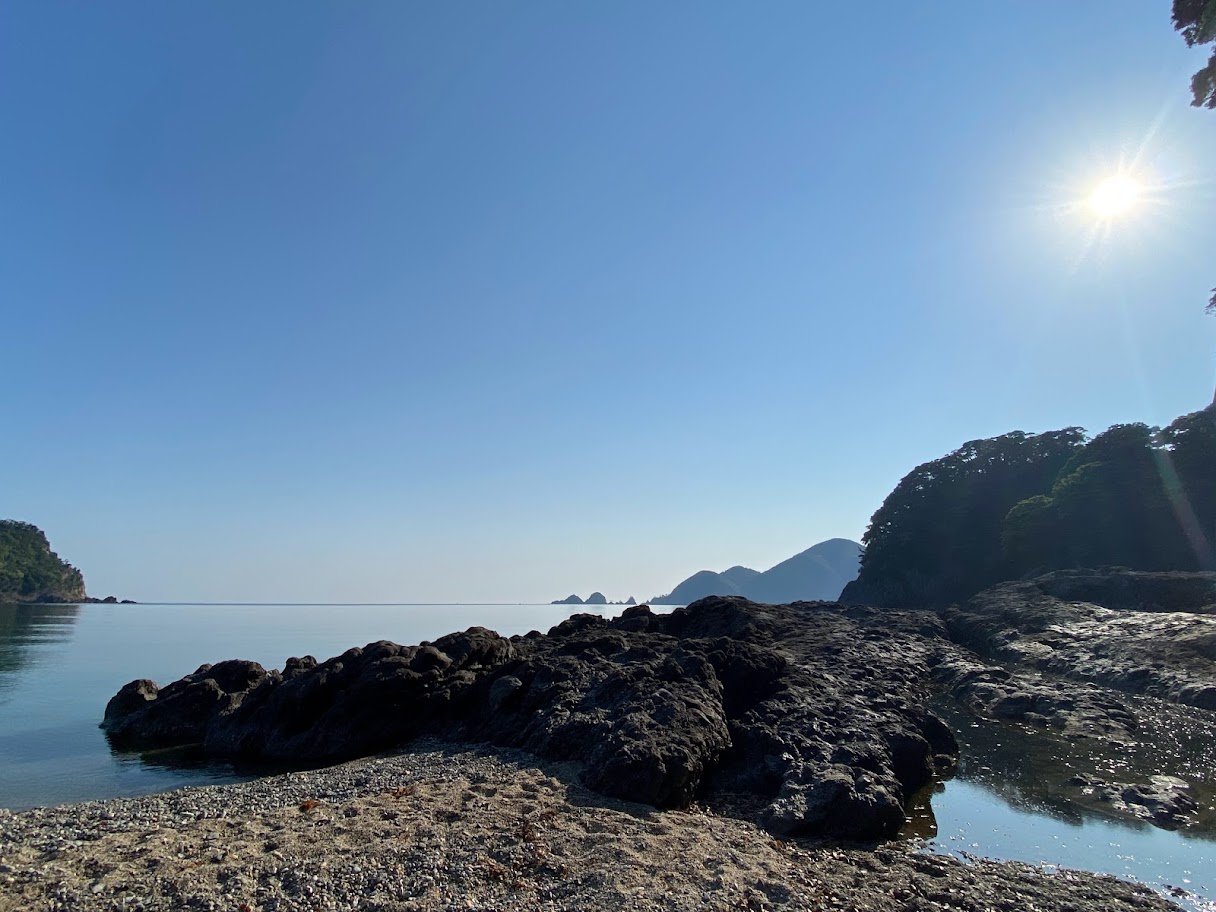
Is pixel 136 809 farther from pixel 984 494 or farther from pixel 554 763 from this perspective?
Result: pixel 984 494

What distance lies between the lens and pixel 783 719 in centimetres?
1675

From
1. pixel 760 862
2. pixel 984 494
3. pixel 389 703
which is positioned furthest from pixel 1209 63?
pixel 984 494

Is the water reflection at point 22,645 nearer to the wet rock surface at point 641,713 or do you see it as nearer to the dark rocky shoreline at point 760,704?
the wet rock surface at point 641,713

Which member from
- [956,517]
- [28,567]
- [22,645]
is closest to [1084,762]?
[956,517]

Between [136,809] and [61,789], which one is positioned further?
[61,789]

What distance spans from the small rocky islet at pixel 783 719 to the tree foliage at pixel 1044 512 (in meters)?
22.4

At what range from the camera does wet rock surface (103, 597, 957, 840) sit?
13391 millimetres

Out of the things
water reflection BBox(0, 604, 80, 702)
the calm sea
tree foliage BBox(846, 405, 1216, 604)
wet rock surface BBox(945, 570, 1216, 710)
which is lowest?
water reflection BBox(0, 604, 80, 702)

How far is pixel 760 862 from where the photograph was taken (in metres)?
10.2

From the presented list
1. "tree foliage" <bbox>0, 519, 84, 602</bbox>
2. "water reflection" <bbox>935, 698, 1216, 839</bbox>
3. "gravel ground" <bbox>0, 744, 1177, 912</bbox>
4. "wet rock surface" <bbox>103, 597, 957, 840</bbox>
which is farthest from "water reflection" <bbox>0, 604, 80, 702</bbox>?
"tree foliage" <bbox>0, 519, 84, 602</bbox>

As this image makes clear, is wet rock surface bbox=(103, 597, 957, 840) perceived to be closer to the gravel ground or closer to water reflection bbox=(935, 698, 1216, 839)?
the gravel ground

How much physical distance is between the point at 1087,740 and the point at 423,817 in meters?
19.2

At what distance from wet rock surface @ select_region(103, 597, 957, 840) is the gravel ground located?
1.15 m

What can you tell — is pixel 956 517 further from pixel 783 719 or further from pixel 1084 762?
pixel 783 719
